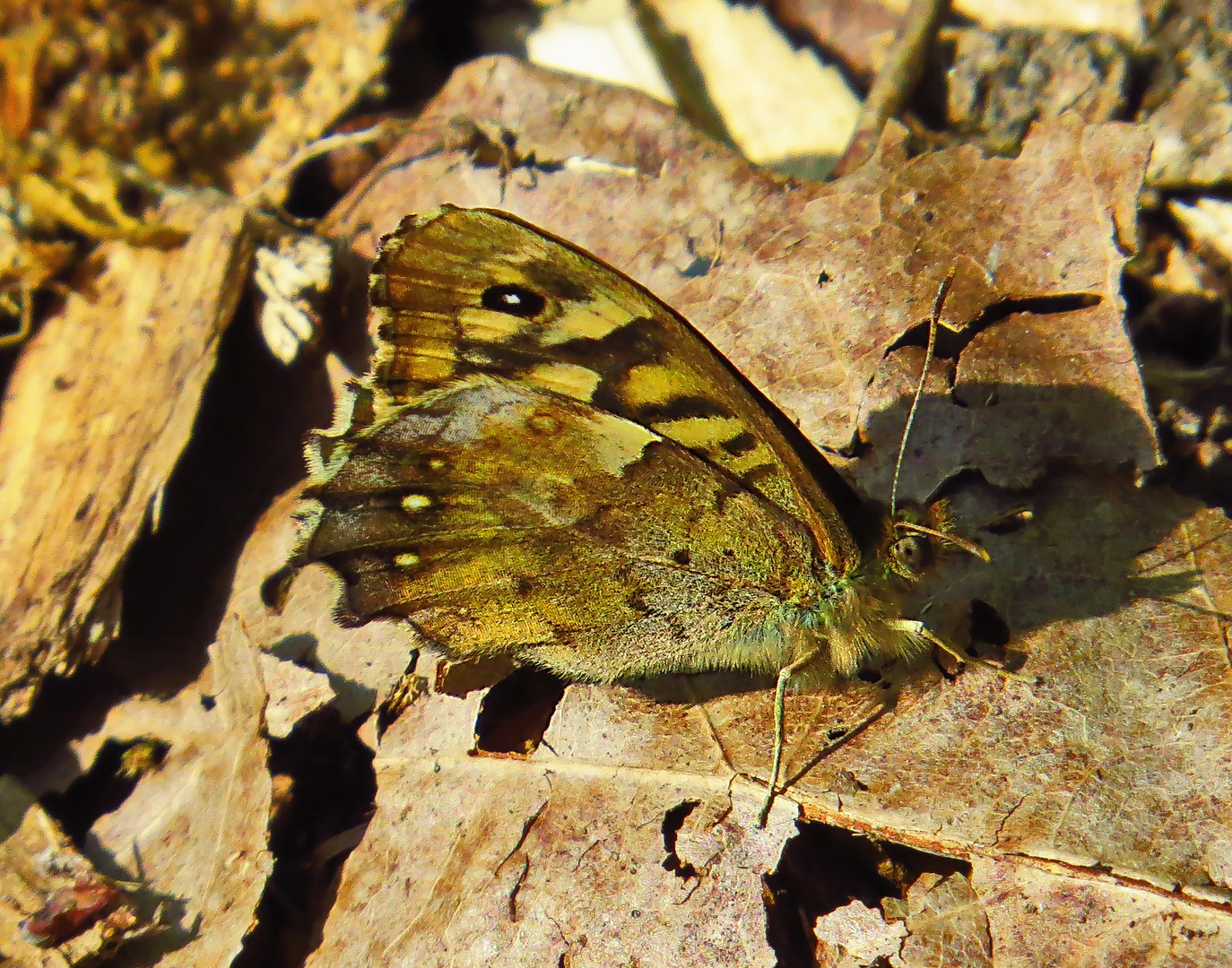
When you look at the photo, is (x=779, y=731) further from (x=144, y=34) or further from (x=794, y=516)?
(x=144, y=34)

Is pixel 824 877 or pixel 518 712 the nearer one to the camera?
pixel 824 877

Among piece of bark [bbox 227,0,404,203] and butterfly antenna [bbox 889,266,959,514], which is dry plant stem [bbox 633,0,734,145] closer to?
piece of bark [bbox 227,0,404,203]

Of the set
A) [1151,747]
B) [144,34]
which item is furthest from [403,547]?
[144,34]

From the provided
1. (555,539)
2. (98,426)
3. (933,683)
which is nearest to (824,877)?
(933,683)

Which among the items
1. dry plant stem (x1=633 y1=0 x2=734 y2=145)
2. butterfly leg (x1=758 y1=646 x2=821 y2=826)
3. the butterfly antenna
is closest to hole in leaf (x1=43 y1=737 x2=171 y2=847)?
butterfly leg (x1=758 y1=646 x2=821 y2=826)

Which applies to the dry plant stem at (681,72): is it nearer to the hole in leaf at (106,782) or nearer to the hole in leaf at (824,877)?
the hole in leaf at (824,877)

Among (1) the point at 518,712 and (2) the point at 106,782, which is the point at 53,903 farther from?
(1) the point at 518,712
